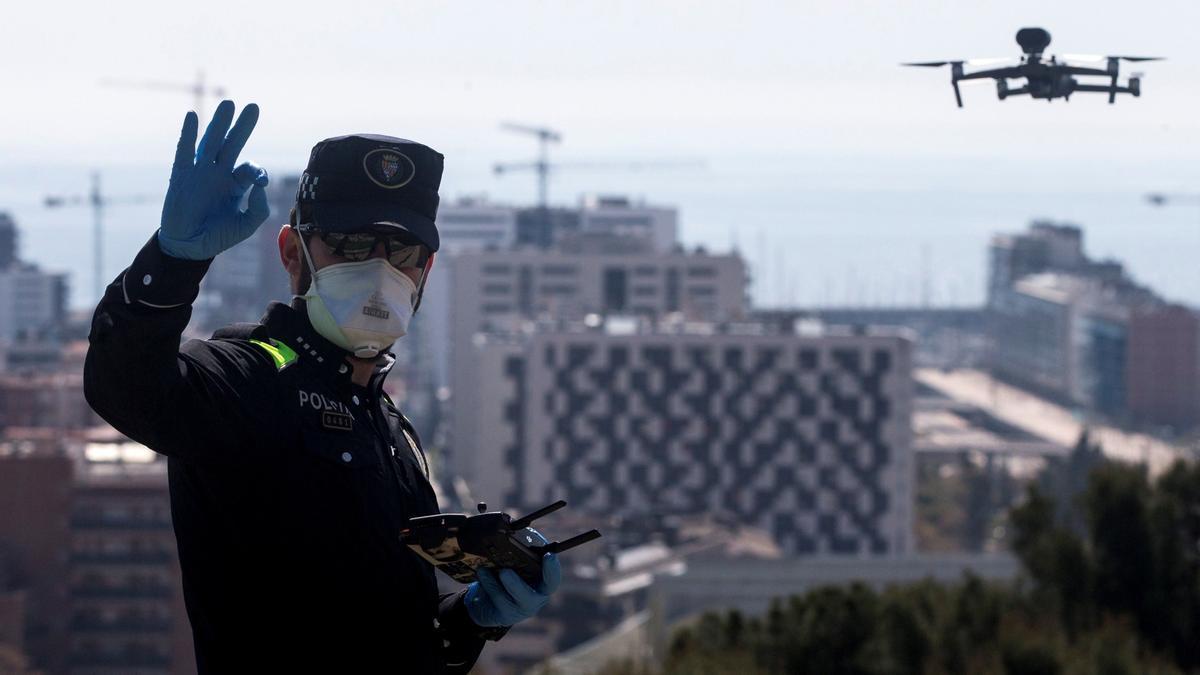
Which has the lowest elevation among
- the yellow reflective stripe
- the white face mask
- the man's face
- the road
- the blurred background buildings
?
the road

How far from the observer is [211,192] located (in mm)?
4027

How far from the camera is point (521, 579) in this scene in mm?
4473

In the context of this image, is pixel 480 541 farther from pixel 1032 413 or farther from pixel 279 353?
pixel 1032 413

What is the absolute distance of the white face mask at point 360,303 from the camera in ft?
14.8

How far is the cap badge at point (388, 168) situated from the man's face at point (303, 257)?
13 cm

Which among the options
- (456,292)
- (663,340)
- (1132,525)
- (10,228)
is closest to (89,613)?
(663,340)

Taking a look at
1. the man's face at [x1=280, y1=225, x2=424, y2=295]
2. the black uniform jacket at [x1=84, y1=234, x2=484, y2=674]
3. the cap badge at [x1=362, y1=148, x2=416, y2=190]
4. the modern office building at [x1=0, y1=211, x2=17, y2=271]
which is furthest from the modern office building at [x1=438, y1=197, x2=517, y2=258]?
the black uniform jacket at [x1=84, y1=234, x2=484, y2=674]

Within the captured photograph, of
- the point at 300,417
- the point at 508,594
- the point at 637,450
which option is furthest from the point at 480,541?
the point at 637,450

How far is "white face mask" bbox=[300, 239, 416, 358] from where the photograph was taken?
14.8 feet

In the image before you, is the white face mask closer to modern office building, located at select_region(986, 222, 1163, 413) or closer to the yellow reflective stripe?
the yellow reflective stripe

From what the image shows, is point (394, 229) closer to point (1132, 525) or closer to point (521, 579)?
point (521, 579)

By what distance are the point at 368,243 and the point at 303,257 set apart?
0.16 m

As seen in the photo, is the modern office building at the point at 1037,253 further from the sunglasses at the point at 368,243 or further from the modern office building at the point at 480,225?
the sunglasses at the point at 368,243

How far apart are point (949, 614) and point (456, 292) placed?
3482 inches
